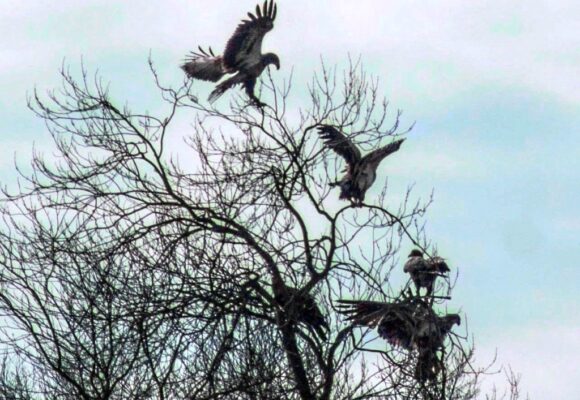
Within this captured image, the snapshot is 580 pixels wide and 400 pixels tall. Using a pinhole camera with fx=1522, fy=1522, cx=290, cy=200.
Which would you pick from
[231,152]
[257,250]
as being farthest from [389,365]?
[231,152]

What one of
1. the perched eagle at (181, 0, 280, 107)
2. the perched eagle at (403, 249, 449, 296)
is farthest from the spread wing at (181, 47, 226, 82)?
the perched eagle at (403, 249, 449, 296)

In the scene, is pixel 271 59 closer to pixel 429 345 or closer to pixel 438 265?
pixel 438 265

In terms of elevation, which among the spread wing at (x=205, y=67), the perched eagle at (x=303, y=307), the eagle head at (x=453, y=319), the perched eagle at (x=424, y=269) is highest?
the spread wing at (x=205, y=67)

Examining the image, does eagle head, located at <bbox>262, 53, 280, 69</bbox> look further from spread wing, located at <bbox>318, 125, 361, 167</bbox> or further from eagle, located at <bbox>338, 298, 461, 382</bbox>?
eagle, located at <bbox>338, 298, 461, 382</bbox>

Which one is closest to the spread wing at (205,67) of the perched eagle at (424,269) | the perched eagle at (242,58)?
the perched eagle at (242,58)

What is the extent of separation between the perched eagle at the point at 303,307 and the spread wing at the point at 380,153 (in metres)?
2.82

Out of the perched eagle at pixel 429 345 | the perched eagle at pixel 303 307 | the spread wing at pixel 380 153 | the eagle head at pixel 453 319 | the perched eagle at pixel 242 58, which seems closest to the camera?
the perched eagle at pixel 303 307

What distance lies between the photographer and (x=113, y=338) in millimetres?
11383

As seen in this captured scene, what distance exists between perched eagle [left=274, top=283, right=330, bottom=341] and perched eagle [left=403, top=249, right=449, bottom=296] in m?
1.04

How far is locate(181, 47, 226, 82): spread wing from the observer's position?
16172 mm

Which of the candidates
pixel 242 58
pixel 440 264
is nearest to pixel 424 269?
pixel 440 264

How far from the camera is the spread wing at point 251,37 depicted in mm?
16625

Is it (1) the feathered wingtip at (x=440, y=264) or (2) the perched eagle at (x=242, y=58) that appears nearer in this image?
(1) the feathered wingtip at (x=440, y=264)

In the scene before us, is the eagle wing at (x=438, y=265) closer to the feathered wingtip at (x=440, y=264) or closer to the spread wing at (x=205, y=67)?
the feathered wingtip at (x=440, y=264)
